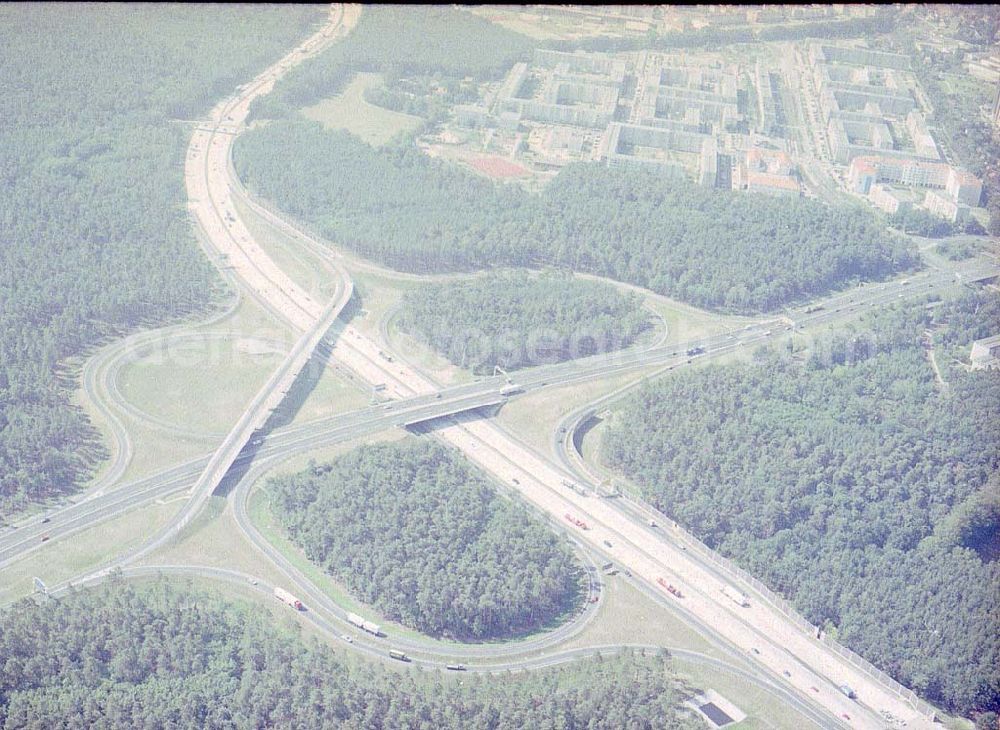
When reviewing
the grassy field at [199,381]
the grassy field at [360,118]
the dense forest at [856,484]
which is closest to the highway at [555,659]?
the dense forest at [856,484]

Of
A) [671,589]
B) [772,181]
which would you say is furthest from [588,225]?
[671,589]

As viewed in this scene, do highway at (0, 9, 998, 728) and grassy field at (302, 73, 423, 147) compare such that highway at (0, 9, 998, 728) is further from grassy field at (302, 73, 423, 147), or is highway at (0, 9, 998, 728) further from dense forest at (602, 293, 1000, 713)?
grassy field at (302, 73, 423, 147)

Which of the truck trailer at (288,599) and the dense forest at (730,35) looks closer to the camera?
the truck trailer at (288,599)

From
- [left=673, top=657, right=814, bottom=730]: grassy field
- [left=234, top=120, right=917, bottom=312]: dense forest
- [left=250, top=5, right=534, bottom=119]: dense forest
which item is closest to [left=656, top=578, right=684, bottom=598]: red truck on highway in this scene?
[left=673, top=657, right=814, bottom=730]: grassy field

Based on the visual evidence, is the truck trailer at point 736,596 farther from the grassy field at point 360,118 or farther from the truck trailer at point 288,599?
the grassy field at point 360,118

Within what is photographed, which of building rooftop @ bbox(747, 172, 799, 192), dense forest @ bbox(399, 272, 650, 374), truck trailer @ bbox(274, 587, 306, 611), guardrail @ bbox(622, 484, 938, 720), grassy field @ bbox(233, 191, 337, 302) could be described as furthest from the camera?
building rooftop @ bbox(747, 172, 799, 192)

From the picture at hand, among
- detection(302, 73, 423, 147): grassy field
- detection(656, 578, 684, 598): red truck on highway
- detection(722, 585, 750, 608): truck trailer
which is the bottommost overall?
detection(656, 578, 684, 598): red truck on highway

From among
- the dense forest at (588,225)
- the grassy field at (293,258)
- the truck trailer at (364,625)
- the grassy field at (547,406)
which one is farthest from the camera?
the dense forest at (588,225)
